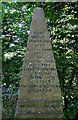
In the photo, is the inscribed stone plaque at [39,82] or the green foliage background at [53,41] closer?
the inscribed stone plaque at [39,82]

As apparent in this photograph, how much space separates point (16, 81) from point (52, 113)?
2.42 meters

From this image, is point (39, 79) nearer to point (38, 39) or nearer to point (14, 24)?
point (38, 39)

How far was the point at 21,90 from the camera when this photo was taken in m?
2.24

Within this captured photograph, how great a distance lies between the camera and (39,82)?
2.31 meters

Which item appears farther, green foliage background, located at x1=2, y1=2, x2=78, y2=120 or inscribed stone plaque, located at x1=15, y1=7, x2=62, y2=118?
green foliage background, located at x1=2, y1=2, x2=78, y2=120

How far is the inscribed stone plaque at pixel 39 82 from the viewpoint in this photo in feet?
7.06

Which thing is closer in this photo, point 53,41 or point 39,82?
point 39,82

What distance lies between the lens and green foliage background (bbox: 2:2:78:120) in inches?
158

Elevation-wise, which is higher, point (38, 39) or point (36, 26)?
point (36, 26)

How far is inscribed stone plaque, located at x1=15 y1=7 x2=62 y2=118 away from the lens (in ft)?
7.06

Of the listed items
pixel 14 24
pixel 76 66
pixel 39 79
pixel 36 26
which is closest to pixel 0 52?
pixel 14 24

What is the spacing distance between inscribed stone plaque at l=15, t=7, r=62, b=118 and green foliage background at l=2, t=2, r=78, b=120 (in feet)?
5.11

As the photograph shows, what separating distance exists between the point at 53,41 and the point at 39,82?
89.6 inches

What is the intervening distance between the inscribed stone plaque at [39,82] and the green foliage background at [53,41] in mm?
1556
